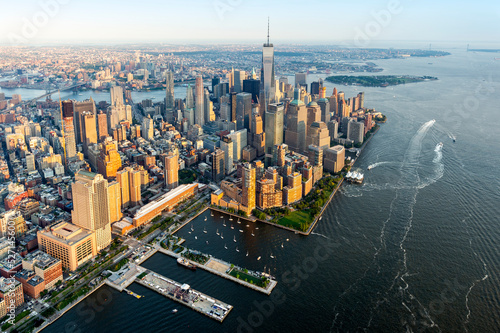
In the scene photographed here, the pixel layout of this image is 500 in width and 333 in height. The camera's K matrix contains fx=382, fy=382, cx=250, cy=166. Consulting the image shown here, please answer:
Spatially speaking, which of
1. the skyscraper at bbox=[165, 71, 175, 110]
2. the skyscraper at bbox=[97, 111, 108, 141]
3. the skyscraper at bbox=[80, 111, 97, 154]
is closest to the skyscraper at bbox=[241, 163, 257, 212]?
the skyscraper at bbox=[80, 111, 97, 154]

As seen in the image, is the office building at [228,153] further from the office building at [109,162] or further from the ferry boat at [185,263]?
the ferry boat at [185,263]

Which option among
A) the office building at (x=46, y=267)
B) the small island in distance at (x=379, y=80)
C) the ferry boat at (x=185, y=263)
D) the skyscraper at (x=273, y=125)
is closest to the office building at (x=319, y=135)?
the skyscraper at (x=273, y=125)

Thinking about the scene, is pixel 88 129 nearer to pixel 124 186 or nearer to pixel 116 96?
pixel 124 186

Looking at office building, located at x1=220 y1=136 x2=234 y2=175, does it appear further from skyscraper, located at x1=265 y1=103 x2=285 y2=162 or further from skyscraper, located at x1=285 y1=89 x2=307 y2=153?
skyscraper, located at x1=285 y1=89 x2=307 y2=153

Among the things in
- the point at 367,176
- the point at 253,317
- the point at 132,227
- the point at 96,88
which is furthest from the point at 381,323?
the point at 96,88

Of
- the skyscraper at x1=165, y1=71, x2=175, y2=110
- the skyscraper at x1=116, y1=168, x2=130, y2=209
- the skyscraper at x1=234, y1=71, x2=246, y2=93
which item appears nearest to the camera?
the skyscraper at x1=116, y1=168, x2=130, y2=209

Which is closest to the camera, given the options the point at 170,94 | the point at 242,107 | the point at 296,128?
the point at 296,128

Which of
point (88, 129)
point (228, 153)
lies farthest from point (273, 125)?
point (88, 129)

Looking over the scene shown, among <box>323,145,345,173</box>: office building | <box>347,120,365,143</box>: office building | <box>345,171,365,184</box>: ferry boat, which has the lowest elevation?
<box>345,171,365,184</box>: ferry boat
